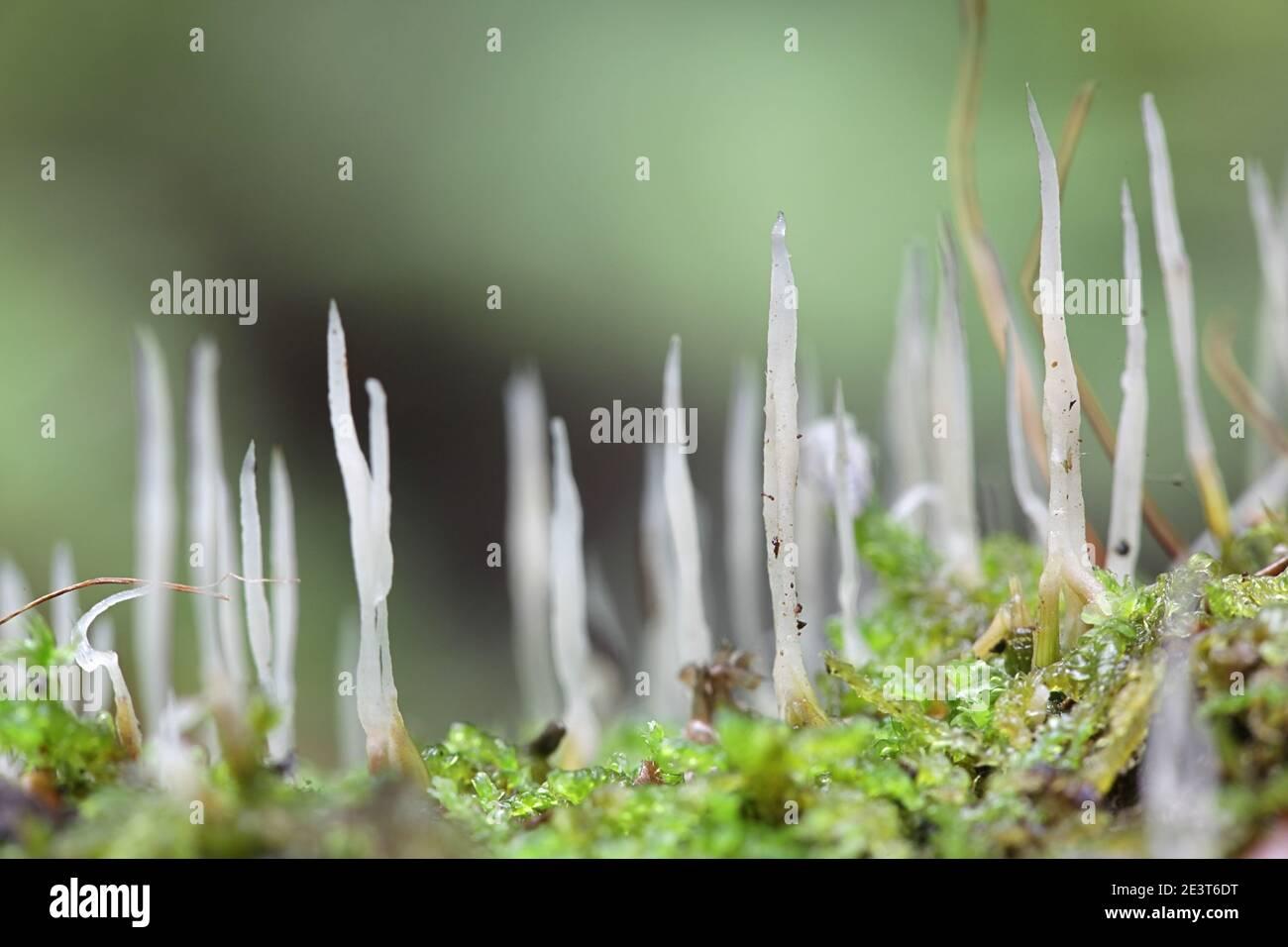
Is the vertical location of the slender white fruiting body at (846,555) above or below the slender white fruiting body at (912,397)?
below

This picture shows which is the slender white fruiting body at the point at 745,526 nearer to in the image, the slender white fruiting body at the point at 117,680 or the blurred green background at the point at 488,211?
the slender white fruiting body at the point at 117,680

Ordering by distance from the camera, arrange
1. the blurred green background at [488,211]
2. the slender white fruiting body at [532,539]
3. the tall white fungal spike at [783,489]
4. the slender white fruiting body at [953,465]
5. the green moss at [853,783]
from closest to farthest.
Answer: the green moss at [853,783] < the tall white fungal spike at [783,489] < the slender white fruiting body at [953,465] < the slender white fruiting body at [532,539] < the blurred green background at [488,211]

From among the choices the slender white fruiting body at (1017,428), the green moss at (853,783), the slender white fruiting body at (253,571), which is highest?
the slender white fruiting body at (1017,428)

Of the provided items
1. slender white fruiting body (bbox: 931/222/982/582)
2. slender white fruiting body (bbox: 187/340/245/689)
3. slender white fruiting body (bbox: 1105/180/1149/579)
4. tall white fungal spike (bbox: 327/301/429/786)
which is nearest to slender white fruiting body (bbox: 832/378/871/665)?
slender white fruiting body (bbox: 931/222/982/582)

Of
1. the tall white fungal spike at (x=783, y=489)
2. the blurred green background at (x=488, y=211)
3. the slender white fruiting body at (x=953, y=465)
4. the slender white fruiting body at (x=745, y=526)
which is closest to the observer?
the tall white fungal spike at (x=783, y=489)

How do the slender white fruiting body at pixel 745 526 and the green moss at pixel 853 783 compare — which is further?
the slender white fruiting body at pixel 745 526

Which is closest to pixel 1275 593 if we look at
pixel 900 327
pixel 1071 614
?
pixel 1071 614

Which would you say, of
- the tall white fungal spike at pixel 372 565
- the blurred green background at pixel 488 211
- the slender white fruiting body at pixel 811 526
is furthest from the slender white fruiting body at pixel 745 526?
the blurred green background at pixel 488 211

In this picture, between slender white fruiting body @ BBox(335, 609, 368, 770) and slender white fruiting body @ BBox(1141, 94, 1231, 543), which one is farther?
slender white fruiting body @ BBox(335, 609, 368, 770)

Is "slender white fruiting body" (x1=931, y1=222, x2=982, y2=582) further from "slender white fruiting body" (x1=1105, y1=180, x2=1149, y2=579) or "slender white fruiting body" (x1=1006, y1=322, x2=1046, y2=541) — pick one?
"slender white fruiting body" (x1=1105, y1=180, x2=1149, y2=579)
